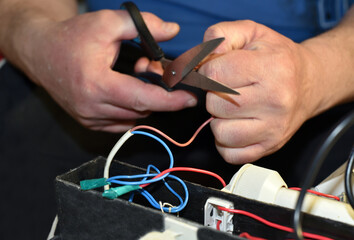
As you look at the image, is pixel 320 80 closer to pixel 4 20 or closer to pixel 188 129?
pixel 188 129

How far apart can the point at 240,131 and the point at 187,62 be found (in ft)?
0.42

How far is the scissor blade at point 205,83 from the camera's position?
21.0 inches

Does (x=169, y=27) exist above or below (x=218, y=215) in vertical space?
above

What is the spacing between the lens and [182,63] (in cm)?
59

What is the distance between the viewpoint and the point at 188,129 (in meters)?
0.88

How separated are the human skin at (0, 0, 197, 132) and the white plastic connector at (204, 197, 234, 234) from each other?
0.94 ft

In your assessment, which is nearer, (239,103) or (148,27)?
(239,103)

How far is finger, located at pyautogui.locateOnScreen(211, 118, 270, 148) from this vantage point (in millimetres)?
590

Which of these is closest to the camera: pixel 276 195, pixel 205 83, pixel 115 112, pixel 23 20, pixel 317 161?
pixel 317 161

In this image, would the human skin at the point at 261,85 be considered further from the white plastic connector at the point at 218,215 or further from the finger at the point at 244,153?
the white plastic connector at the point at 218,215

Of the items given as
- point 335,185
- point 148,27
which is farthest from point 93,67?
point 335,185

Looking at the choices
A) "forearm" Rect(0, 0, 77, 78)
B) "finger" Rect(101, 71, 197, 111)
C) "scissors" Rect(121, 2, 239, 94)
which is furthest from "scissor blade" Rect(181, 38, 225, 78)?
"forearm" Rect(0, 0, 77, 78)

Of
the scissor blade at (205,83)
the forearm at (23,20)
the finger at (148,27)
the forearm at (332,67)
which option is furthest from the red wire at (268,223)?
the forearm at (23,20)

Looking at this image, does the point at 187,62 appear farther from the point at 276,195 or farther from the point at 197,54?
the point at 276,195
